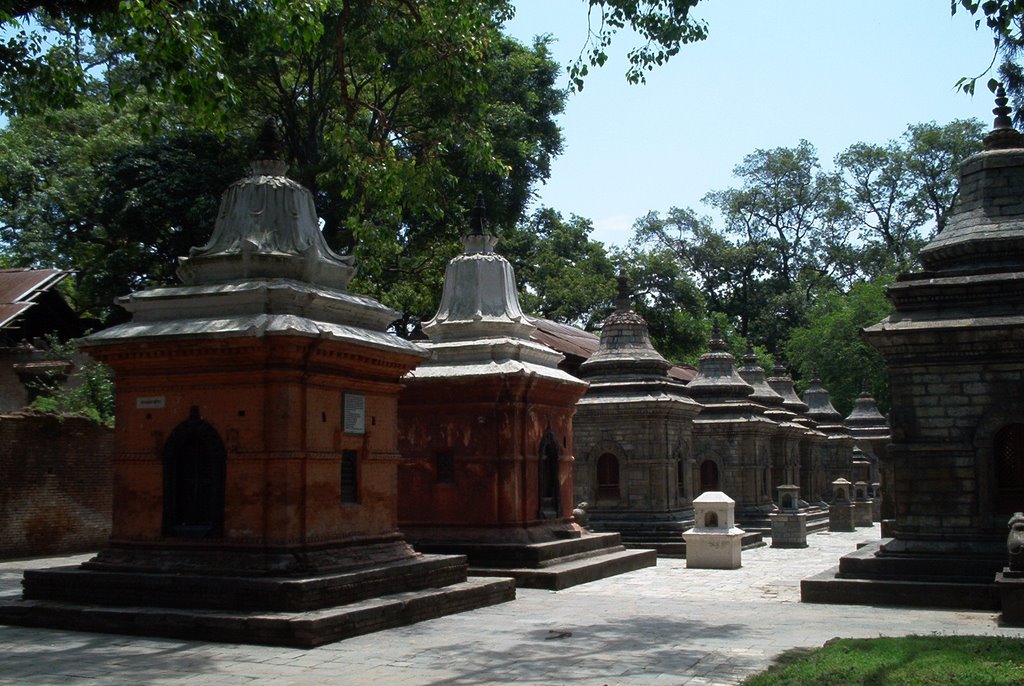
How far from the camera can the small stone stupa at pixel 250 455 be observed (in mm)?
11031

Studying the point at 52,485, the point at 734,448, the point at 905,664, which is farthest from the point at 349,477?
the point at 734,448

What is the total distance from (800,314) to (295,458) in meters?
52.8

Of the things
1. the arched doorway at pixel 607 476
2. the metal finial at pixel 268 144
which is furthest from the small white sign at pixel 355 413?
the arched doorway at pixel 607 476

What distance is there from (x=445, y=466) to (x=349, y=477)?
4.66 m

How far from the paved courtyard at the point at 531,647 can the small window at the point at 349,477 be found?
177cm

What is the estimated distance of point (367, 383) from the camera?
12945mm

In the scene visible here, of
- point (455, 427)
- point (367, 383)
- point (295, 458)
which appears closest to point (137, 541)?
point (295, 458)

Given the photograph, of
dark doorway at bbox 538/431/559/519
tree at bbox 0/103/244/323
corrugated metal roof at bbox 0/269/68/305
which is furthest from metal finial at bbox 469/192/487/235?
corrugated metal roof at bbox 0/269/68/305

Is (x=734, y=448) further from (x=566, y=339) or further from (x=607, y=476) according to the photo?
(x=566, y=339)

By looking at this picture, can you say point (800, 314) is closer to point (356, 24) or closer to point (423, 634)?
point (356, 24)

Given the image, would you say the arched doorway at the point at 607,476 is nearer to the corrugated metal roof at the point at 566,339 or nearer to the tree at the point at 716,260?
the corrugated metal roof at the point at 566,339

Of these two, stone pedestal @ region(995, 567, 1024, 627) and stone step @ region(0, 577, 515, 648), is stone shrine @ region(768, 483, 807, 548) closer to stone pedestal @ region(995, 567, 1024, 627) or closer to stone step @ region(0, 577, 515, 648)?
stone pedestal @ region(995, 567, 1024, 627)

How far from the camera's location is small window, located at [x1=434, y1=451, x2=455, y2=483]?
17156 mm

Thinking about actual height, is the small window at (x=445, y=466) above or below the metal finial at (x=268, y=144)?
below
